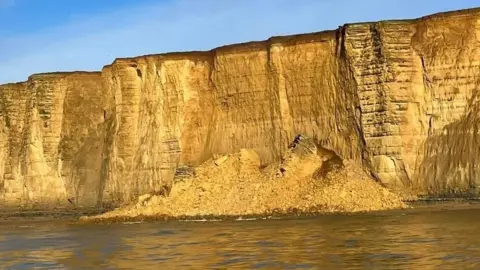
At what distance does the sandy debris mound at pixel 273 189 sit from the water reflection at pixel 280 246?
18.2ft

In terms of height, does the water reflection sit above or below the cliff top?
below

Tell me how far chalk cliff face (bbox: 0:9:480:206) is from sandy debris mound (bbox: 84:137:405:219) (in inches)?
124

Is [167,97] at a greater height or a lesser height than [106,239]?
greater

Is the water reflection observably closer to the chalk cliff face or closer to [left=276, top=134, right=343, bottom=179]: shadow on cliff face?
[left=276, top=134, right=343, bottom=179]: shadow on cliff face

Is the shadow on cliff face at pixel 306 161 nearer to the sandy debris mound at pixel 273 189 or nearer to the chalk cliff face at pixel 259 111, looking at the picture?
the sandy debris mound at pixel 273 189

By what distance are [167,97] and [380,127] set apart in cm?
1564

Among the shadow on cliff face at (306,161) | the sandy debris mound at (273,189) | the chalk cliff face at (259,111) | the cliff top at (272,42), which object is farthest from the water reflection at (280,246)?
the cliff top at (272,42)

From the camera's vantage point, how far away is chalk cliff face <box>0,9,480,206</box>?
149ft

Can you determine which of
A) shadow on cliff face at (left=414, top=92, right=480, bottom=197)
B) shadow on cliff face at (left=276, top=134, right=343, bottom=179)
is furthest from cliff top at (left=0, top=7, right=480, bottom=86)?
shadow on cliff face at (left=276, top=134, right=343, bottom=179)

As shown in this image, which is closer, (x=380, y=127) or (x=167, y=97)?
(x=380, y=127)

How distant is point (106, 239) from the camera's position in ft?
101

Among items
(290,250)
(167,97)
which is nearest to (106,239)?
(290,250)

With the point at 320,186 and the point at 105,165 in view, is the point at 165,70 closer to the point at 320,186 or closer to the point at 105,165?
the point at 105,165

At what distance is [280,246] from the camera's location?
22266mm
